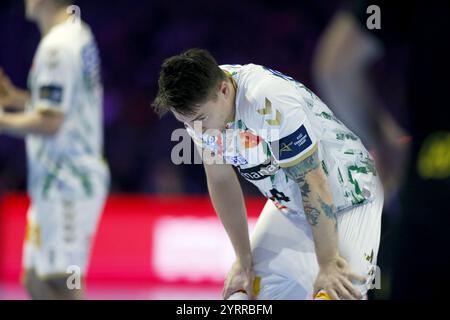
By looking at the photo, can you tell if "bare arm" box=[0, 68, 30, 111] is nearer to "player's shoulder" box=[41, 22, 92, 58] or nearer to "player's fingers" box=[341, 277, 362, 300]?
"player's shoulder" box=[41, 22, 92, 58]

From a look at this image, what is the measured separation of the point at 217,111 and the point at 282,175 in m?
0.40

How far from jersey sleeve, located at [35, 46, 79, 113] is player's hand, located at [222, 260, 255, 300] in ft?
5.76

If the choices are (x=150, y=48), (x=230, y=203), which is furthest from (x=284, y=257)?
(x=150, y=48)

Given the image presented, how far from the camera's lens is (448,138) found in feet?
8.09

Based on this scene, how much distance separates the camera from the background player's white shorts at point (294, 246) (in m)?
3.45

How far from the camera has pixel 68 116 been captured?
198 inches

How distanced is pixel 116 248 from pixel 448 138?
5.69 m

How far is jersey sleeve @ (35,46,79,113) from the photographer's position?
4.90 meters

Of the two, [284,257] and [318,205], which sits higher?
[318,205]

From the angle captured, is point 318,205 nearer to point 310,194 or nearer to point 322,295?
point 310,194

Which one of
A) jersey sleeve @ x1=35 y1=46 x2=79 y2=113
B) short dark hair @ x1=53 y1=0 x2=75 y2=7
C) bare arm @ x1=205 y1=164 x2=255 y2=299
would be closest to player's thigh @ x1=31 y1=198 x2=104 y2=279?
jersey sleeve @ x1=35 y1=46 x2=79 y2=113

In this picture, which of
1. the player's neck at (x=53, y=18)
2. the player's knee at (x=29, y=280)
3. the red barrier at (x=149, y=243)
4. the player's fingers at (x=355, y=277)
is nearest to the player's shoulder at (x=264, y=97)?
the player's fingers at (x=355, y=277)
